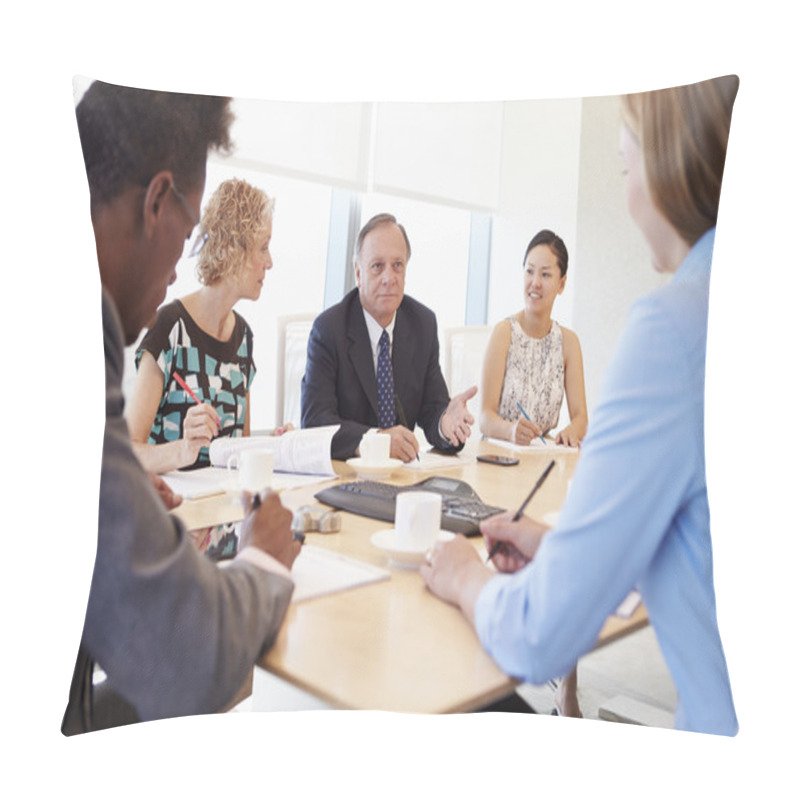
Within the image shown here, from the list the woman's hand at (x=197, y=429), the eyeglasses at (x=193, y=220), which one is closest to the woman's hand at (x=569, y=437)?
the woman's hand at (x=197, y=429)

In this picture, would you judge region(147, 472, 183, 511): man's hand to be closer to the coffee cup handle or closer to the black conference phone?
the coffee cup handle

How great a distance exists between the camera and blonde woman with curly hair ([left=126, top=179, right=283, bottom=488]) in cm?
159

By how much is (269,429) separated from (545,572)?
64cm

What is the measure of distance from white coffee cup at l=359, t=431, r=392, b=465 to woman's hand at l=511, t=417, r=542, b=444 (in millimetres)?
256

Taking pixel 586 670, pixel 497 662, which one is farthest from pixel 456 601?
pixel 586 670

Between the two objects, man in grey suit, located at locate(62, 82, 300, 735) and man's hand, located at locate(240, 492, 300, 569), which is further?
man's hand, located at locate(240, 492, 300, 569)

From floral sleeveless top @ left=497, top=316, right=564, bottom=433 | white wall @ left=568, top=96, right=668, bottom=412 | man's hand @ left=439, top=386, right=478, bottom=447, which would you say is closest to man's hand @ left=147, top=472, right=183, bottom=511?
man's hand @ left=439, top=386, right=478, bottom=447

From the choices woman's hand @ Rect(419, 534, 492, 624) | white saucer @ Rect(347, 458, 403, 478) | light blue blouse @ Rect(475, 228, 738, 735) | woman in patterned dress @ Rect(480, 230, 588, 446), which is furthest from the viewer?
white saucer @ Rect(347, 458, 403, 478)

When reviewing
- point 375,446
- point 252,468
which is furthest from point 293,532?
point 375,446

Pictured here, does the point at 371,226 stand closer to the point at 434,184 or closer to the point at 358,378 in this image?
the point at 434,184

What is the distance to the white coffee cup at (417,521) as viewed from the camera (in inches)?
59.7

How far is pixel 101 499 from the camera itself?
1.47 m

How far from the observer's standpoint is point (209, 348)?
164 cm

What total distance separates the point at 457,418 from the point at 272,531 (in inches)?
17.6
